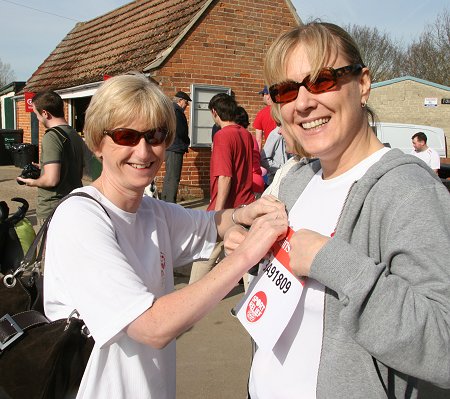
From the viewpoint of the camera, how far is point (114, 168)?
180 centimetres

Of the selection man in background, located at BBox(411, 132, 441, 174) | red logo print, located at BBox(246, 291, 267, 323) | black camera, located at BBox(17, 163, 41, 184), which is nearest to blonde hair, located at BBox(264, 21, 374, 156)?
red logo print, located at BBox(246, 291, 267, 323)

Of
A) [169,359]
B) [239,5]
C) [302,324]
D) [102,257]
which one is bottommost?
[169,359]

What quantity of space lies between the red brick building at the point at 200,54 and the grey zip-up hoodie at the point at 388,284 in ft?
29.5

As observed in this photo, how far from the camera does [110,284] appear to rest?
142cm

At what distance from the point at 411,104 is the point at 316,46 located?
2746cm

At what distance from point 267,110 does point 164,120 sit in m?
5.32

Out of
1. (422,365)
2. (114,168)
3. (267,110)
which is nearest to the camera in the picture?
(422,365)

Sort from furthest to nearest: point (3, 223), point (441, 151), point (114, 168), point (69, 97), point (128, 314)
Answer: point (441, 151), point (69, 97), point (3, 223), point (114, 168), point (128, 314)

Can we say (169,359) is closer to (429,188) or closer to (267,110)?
(429,188)

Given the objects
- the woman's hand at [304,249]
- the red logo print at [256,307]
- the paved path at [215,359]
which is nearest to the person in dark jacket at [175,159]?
the paved path at [215,359]

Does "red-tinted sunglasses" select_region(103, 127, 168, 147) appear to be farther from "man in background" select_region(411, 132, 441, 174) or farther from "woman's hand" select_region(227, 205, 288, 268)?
"man in background" select_region(411, 132, 441, 174)

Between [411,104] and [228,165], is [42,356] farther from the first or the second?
[411,104]

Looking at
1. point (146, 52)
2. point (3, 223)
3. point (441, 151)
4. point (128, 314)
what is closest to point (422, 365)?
point (128, 314)

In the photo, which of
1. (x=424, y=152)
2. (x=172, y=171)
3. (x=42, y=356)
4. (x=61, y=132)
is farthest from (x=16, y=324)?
(x=424, y=152)
